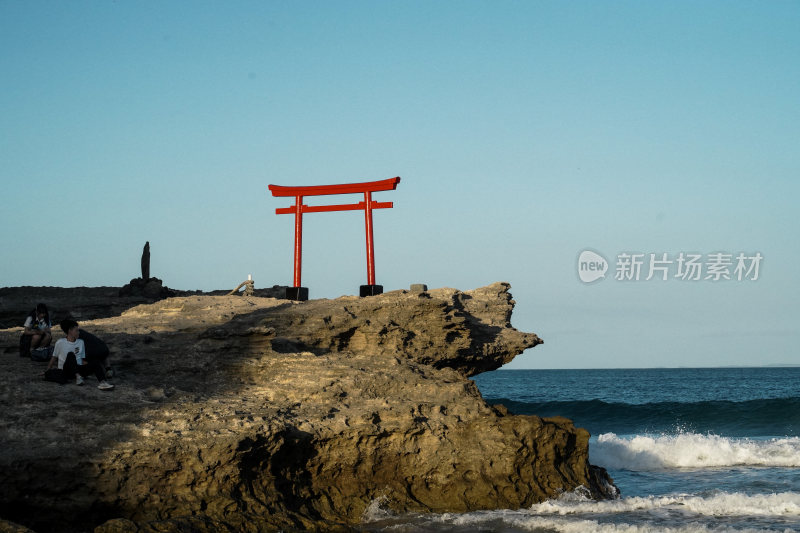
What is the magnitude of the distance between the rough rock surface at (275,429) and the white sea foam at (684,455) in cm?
606

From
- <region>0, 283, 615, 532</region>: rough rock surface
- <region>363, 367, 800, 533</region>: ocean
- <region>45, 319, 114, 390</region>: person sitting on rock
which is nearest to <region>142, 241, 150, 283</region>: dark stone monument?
<region>0, 283, 615, 532</region>: rough rock surface

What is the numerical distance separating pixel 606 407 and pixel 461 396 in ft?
80.1

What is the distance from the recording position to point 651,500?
11.2 metres

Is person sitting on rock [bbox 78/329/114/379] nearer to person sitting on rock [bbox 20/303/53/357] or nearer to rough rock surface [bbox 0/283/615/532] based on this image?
rough rock surface [bbox 0/283/615/532]

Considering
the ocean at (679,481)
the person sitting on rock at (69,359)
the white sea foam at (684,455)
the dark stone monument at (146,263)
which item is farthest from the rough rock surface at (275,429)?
the white sea foam at (684,455)

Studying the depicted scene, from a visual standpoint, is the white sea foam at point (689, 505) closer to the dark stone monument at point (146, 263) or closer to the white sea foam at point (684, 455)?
the white sea foam at point (684, 455)

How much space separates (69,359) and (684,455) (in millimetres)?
13800

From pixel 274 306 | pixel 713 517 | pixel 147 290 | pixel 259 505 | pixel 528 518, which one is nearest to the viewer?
pixel 259 505

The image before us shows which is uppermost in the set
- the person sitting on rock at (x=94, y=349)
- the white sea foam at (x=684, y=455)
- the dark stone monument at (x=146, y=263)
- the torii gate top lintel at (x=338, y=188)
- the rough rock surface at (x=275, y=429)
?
the torii gate top lintel at (x=338, y=188)

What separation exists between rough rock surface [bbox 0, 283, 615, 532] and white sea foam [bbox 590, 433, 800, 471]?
606 centimetres

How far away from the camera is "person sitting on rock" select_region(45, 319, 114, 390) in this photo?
31.3 ft

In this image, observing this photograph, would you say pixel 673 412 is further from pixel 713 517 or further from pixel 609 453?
pixel 713 517

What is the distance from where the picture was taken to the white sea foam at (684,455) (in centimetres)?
1706

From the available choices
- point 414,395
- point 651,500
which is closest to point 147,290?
point 414,395
